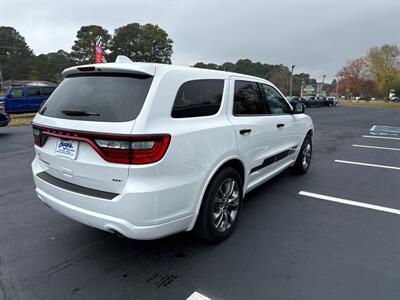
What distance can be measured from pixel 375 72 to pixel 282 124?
78.5 m

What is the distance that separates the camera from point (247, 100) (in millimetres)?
3500

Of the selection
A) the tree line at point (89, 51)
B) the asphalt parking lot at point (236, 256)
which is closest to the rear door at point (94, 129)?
the asphalt parking lot at point (236, 256)

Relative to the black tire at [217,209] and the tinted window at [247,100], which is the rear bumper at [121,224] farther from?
the tinted window at [247,100]

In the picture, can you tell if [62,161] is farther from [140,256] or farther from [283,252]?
[283,252]

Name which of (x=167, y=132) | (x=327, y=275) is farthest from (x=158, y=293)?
(x=327, y=275)

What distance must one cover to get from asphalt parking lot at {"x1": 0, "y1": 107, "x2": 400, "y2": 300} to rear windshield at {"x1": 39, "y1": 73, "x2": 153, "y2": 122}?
1.39 m

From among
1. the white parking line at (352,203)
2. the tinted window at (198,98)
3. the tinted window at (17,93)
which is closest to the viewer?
the tinted window at (198,98)

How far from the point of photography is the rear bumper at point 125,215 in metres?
2.23

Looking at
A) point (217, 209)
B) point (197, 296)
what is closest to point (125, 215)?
point (197, 296)

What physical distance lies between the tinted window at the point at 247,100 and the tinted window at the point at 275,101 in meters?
0.26

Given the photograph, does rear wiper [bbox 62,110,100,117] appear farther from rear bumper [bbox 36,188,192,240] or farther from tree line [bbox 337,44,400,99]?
tree line [bbox 337,44,400,99]

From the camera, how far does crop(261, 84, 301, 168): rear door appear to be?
4070mm

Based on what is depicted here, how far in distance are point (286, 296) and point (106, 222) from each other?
1574 mm

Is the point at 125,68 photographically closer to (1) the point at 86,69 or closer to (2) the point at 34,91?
(1) the point at 86,69
